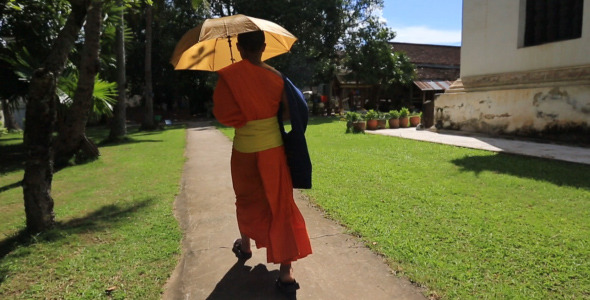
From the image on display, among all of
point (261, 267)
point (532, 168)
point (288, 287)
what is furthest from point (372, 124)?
point (288, 287)

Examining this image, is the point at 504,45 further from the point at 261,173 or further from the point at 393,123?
the point at 261,173

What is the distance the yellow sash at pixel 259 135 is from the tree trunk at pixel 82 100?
6.04 meters

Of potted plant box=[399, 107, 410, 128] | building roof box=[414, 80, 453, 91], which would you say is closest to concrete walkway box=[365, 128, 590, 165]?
potted plant box=[399, 107, 410, 128]

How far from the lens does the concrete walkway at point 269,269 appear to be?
2416 mm

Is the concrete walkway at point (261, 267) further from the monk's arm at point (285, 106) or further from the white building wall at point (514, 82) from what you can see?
the white building wall at point (514, 82)

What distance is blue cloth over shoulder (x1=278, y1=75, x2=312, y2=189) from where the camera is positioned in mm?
2422

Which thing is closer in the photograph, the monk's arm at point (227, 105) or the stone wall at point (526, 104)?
the monk's arm at point (227, 105)

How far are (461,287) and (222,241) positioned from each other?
1.99 metres

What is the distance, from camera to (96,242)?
10.9 feet

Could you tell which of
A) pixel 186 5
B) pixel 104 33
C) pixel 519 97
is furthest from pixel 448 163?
pixel 186 5

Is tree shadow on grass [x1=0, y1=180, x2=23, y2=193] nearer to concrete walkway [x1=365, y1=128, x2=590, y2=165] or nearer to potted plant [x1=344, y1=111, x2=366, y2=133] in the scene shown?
concrete walkway [x1=365, y1=128, x2=590, y2=165]

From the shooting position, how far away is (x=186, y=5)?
2178 cm

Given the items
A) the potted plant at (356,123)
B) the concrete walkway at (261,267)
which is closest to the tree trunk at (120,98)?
the potted plant at (356,123)

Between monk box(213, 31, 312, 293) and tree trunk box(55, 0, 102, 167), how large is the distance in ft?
19.6
